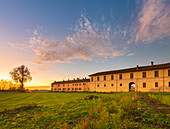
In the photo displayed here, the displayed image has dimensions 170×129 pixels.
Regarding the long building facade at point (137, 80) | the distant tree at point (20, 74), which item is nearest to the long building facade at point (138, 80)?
the long building facade at point (137, 80)

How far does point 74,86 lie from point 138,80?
3519 cm

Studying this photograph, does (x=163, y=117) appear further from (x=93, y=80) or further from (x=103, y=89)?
(x=93, y=80)

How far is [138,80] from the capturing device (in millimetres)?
30172

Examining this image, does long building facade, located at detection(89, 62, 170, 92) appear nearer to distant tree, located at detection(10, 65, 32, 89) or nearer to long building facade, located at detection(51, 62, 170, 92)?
long building facade, located at detection(51, 62, 170, 92)

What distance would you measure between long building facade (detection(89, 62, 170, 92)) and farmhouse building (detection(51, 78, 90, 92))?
43.4 feet

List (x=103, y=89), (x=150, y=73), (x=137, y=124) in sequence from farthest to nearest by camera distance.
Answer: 1. (x=103, y=89)
2. (x=150, y=73)
3. (x=137, y=124)

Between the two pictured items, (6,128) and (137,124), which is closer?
(137,124)

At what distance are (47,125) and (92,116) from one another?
278cm

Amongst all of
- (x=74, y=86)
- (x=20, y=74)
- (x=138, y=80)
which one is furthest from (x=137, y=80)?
(x=20, y=74)

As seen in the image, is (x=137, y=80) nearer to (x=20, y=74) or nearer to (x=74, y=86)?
(x=74, y=86)

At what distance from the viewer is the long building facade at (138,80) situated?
26.3 meters

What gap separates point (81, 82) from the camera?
5453cm

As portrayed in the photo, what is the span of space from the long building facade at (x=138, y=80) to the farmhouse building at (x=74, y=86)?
1324 centimetres

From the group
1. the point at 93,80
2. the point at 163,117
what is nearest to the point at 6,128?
the point at 163,117
